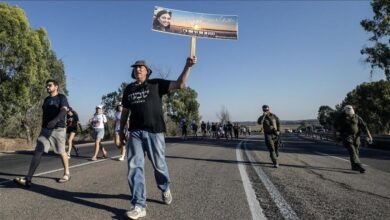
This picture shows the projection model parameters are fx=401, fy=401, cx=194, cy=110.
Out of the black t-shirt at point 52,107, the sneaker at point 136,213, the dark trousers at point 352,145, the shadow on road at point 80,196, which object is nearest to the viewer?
the sneaker at point 136,213

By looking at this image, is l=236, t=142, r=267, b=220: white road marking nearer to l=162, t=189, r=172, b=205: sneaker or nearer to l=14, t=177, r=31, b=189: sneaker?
l=162, t=189, r=172, b=205: sneaker

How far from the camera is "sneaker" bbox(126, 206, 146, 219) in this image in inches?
184

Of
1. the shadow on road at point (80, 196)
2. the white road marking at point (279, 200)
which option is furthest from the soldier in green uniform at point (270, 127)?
the shadow on road at point (80, 196)

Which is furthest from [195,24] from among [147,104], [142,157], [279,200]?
[279,200]

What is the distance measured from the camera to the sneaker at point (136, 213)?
468 cm

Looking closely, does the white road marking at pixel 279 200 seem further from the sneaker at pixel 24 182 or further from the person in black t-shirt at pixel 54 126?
the sneaker at pixel 24 182

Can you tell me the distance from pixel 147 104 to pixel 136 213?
4.57 ft

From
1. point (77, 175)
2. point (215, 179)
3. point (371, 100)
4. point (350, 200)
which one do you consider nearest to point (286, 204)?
point (350, 200)

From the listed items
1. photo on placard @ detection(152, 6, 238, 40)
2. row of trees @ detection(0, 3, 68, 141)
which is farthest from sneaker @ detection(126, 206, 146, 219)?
row of trees @ detection(0, 3, 68, 141)

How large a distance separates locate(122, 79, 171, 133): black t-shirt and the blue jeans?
0.10m

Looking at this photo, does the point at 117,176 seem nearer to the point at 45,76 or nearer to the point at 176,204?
the point at 176,204

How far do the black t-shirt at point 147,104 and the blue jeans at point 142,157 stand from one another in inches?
4.1

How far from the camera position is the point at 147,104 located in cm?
524

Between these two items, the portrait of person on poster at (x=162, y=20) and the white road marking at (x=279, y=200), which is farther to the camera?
the portrait of person on poster at (x=162, y=20)
